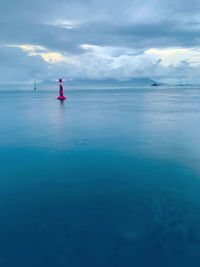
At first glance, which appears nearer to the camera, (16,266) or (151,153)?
(16,266)

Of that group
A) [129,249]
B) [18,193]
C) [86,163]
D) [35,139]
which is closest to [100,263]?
[129,249]

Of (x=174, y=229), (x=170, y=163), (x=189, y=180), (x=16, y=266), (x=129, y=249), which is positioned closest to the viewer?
(x=16, y=266)

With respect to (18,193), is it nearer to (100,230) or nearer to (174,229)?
(100,230)

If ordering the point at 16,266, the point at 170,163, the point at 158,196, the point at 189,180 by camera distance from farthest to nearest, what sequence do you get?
the point at 170,163
the point at 189,180
the point at 158,196
the point at 16,266

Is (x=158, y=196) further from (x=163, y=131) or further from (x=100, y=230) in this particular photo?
(x=163, y=131)

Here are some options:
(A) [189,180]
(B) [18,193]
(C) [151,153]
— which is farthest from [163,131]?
(B) [18,193]

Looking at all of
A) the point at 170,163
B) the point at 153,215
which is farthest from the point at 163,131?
the point at 153,215

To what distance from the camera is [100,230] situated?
743cm

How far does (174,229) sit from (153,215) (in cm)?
96

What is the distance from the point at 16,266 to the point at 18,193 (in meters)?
4.21

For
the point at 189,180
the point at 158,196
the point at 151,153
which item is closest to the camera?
the point at 158,196

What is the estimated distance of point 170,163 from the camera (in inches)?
523

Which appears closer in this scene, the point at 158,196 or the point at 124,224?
the point at 124,224

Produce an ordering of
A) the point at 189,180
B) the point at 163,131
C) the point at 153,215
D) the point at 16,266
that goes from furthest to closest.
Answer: the point at 163,131 → the point at 189,180 → the point at 153,215 → the point at 16,266
